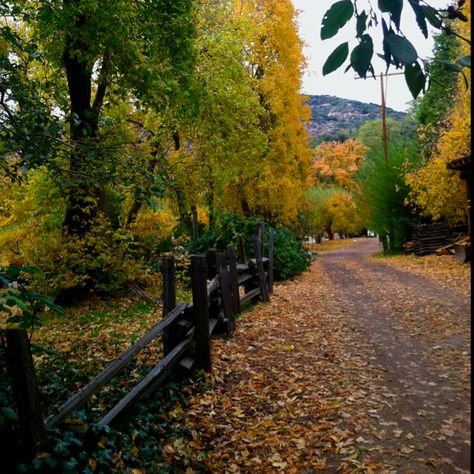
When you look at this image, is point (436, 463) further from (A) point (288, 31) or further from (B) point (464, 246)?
(A) point (288, 31)

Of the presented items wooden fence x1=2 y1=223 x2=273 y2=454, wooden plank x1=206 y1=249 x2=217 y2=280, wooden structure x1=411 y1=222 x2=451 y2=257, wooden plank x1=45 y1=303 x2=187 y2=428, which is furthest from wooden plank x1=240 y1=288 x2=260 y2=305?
wooden structure x1=411 y1=222 x2=451 y2=257

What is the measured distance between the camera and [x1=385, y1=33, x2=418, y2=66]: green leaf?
1.14 metres

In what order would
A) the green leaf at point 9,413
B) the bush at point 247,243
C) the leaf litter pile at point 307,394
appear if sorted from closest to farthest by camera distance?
the green leaf at point 9,413, the leaf litter pile at point 307,394, the bush at point 247,243

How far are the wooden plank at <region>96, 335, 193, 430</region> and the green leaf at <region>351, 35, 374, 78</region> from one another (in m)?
3.41

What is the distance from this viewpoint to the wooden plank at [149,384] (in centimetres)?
393

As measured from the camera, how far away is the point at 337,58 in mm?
1314

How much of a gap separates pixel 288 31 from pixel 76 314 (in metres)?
15.5

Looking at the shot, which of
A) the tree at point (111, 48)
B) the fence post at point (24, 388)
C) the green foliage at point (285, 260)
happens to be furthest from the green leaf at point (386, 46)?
the green foliage at point (285, 260)

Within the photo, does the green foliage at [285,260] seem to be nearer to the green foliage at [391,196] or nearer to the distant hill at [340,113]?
the green foliage at [391,196]

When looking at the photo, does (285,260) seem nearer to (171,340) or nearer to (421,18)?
(171,340)

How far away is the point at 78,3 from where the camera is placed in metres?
6.98

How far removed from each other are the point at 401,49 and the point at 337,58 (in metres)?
0.21

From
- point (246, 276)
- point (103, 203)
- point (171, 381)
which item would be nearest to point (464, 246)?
point (246, 276)

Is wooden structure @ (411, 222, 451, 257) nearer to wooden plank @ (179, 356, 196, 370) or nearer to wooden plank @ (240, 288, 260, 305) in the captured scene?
wooden plank @ (240, 288, 260, 305)
